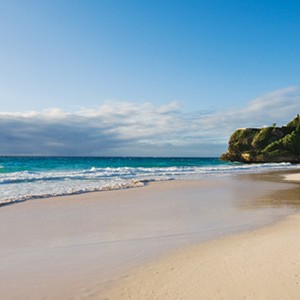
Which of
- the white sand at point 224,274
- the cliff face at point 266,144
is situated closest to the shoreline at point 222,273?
the white sand at point 224,274

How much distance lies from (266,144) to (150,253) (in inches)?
2893

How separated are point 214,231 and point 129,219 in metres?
2.91

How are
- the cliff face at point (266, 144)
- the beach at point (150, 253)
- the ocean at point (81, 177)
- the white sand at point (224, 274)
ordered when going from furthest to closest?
1. the cliff face at point (266, 144)
2. the ocean at point (81, 177)
3. the beach at point (150, 253)
4. the white sand at point (224, 274)

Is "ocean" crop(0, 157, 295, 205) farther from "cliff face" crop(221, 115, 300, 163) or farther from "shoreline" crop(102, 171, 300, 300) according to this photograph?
"cliff face" crop(221, 115, 300, 163)

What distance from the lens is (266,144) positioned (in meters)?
74.6

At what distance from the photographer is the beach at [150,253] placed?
469 centimetres

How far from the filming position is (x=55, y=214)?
1091 centimetres

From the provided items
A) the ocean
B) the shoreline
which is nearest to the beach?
the shoreline

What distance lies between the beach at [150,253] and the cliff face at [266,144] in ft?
205

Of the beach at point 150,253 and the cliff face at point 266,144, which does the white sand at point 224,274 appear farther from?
the cliff face at point 266,144

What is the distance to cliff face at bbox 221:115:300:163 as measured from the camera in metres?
70.3

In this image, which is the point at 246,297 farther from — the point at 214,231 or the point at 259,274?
the point at 214,231

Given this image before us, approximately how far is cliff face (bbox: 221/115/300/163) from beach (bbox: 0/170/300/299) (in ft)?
205

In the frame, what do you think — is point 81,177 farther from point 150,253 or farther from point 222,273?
point 222,273
